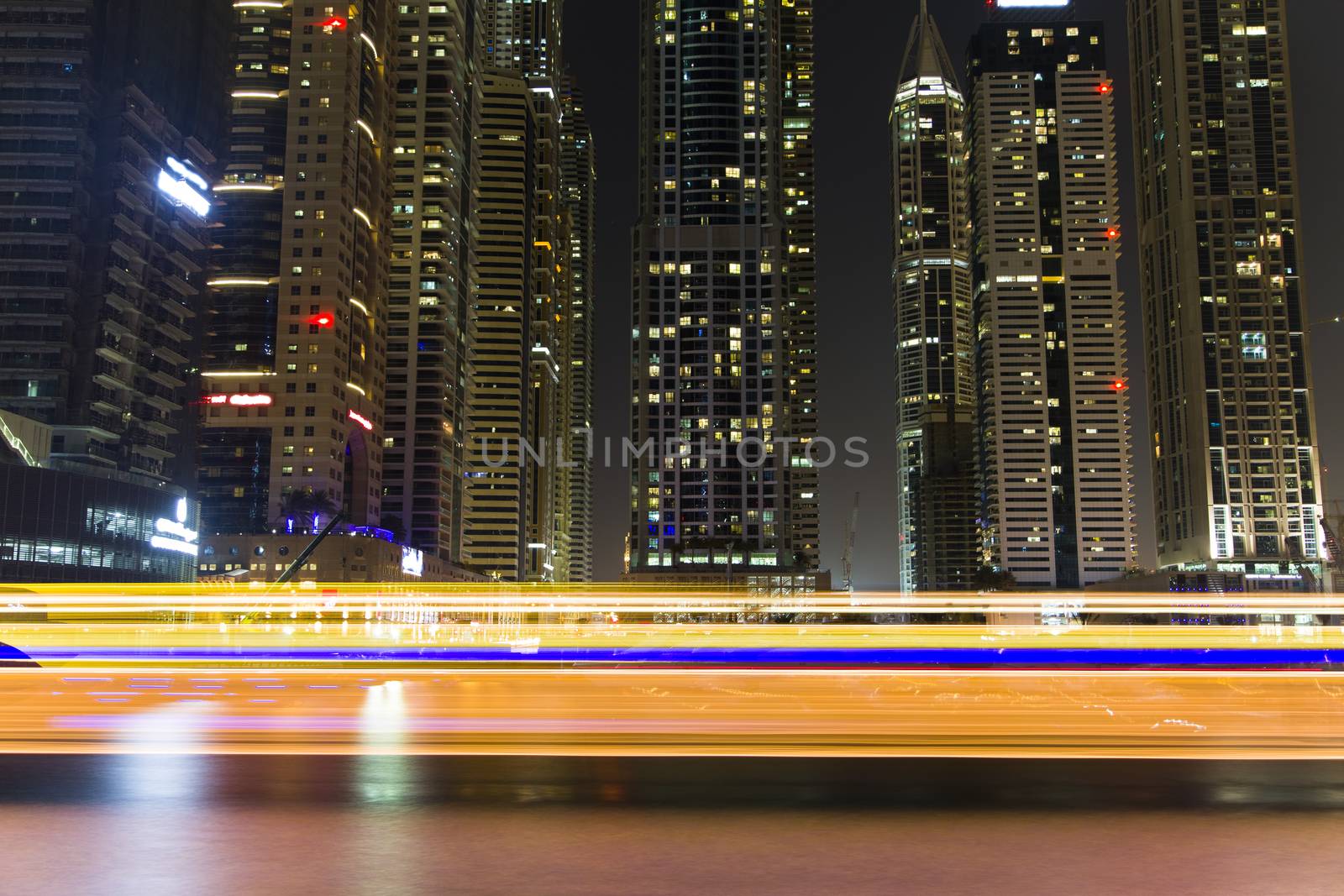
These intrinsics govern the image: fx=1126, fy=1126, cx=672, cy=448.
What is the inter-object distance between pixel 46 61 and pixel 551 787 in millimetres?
101290

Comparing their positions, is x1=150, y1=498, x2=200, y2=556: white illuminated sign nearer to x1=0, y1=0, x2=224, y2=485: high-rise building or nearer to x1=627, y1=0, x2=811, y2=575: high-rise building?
x1=0, y1=0, x2=224, y2=485: high-rise building

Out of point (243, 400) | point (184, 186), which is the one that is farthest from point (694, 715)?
point (243, 400)

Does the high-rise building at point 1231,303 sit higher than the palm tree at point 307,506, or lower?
higher

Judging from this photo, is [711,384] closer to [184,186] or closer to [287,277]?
[287,277]

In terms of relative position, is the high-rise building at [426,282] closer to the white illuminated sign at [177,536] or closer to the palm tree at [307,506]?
→ the palm tree at [307,506]

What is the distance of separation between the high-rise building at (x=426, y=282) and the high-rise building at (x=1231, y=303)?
394ft

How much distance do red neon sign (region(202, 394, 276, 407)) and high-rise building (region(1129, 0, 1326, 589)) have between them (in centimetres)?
13873

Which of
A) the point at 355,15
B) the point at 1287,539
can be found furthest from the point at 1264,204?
the point at 355,15

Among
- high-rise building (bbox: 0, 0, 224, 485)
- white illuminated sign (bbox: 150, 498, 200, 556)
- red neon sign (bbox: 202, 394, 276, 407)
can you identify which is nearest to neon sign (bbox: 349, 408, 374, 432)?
red neon sign (bbox: 202, 394, 276, 407)

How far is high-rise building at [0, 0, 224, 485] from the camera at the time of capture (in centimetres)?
9038

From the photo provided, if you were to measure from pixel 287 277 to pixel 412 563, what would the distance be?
40.0 m

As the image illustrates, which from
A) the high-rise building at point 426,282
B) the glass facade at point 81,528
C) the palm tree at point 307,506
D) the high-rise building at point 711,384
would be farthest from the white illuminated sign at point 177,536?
the high-rise building at point 711,384

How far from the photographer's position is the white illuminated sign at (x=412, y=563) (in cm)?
14662

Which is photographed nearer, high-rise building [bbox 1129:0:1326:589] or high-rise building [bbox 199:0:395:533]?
high-rise building [bbox 199:0:395:533]
